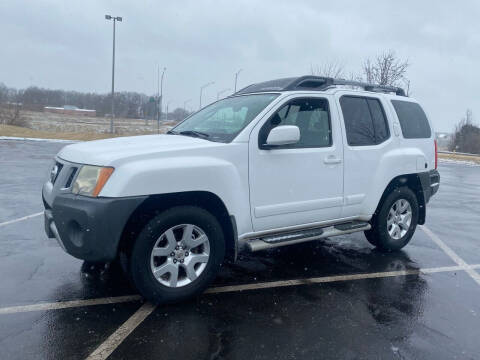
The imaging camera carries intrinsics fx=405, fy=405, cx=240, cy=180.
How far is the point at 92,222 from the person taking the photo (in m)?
3.13

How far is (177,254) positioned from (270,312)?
958 mm

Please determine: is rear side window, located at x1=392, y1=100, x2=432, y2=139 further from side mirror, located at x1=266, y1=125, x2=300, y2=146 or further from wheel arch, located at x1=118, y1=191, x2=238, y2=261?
wheel arch, located at x1=118, y1=191, x2=238, y2=261

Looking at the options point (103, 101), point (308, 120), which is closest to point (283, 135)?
point (308, 120)

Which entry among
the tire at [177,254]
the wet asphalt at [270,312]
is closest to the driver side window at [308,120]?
the tire at [177,254]

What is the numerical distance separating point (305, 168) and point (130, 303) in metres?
2.15

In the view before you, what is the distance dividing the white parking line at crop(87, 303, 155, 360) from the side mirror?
1860mm

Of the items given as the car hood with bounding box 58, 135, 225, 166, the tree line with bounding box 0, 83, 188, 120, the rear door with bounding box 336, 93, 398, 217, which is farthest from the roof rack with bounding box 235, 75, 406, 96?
the tree line with bounding box 0, 83, 188, 120

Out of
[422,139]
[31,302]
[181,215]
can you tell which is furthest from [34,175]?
[422,139]

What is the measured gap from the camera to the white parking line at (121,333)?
9.28 feet

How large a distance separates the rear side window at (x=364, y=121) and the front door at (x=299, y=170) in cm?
26

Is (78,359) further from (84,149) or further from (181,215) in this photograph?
(84,149)

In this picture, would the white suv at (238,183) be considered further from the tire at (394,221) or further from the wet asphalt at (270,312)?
the wet asphalt at (270,312)

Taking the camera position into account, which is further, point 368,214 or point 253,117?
point 368,214

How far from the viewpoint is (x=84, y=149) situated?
11.9ft
